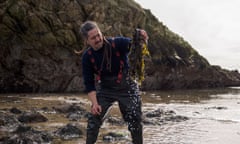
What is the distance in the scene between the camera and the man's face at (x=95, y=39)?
6.20 meters

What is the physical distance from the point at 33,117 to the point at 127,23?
3582 centimetres

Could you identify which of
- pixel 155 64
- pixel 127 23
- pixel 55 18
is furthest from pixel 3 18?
pixel 155 64

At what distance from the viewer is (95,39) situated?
625cm

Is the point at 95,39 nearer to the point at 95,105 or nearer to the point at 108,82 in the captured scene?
the point at 108,82

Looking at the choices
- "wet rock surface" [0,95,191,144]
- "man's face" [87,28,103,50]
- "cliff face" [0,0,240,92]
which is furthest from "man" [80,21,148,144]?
"cliff face" [0,0,240,92]

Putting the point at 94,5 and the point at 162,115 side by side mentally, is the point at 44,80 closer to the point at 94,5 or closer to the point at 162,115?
the point at 94,5

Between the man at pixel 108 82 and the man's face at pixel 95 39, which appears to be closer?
the man's face at pixel 95 39

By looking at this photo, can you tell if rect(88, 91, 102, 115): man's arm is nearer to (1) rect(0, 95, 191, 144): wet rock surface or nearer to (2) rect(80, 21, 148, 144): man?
(2) rect(80, 21, 148, 144): man

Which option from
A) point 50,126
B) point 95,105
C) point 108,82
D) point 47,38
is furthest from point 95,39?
point 47,38

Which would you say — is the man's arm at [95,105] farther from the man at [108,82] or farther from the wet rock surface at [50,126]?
the wet rock surface at [50,126]

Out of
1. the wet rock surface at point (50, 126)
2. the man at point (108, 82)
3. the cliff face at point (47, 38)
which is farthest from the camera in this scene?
the cliff face at point (47, 38)

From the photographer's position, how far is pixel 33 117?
12.2 meters

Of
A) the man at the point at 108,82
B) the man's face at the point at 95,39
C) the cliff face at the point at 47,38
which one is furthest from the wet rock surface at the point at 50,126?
the cliff face at the point at 47,38

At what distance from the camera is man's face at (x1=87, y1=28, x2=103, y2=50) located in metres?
6.20
